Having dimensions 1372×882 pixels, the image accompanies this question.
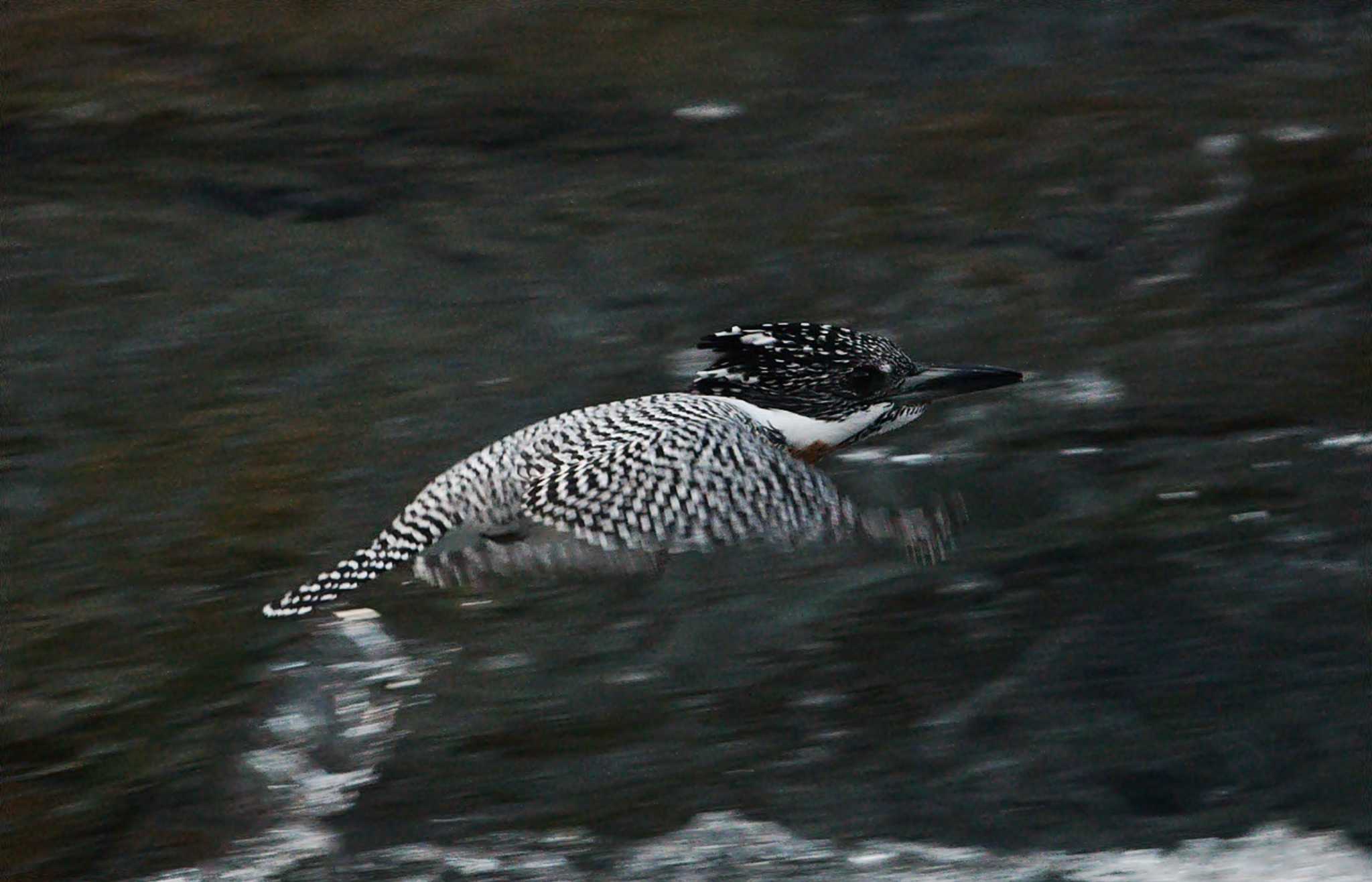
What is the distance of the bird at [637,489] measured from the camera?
3.55 metres

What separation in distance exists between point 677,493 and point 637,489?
8 cm

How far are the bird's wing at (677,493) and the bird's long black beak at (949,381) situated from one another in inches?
17.3

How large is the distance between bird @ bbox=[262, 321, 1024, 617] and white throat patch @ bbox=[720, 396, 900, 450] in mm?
14

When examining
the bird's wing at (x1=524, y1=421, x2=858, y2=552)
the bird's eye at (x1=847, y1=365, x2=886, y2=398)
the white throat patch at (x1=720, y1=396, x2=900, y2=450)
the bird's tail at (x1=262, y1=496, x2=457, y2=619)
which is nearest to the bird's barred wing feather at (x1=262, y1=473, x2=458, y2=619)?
the bird's tail at (x1=262, y1=496, x2=457, y2=619)

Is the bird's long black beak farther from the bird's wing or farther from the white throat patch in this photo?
the bird's wing

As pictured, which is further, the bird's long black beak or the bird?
the bird's long black beak

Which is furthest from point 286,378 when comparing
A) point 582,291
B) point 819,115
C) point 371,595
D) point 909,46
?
point 909,46

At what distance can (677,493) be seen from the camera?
3.56 m

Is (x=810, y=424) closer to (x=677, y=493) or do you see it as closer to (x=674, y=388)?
(x=677, y=493)

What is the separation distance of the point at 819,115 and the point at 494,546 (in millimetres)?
2859

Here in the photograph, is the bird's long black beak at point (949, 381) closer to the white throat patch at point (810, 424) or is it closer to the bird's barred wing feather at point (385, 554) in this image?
the white throat patch at point (810, 424)

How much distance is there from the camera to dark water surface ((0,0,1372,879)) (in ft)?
10.1

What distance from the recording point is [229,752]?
10.7ft

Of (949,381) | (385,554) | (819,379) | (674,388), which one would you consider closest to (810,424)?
(819,379)
